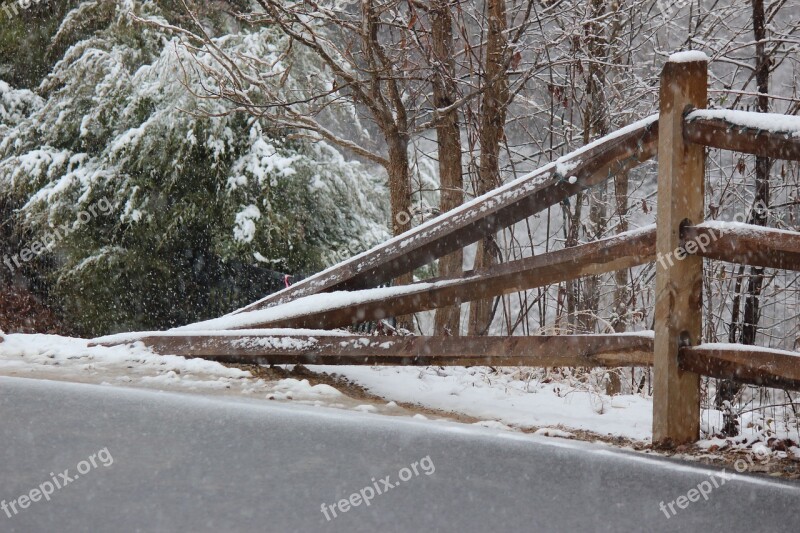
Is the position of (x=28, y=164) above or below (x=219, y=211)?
above

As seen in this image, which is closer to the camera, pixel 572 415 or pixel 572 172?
pixel 572 172

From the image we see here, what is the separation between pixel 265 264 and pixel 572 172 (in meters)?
8.02

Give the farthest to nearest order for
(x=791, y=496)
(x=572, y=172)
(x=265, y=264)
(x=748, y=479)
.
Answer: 1. (x=265, y=264)
2. (x=572, y=172)
3. (x=748, y=479)
4. (x=791, y=496)

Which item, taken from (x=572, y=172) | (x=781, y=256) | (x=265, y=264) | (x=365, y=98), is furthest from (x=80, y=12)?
(x=781, y=256)

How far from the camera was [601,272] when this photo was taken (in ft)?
10.9

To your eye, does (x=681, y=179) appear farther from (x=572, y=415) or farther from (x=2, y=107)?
(x=2, y=107)

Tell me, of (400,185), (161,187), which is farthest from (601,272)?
(161,187)

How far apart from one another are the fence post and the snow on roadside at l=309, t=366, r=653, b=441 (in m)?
0.37

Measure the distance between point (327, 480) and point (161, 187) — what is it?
961 centimetres

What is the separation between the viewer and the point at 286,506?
2.04 meters

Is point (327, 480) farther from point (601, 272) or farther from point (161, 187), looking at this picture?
point (161, 187)

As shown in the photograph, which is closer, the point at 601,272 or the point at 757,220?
the point at 601,272

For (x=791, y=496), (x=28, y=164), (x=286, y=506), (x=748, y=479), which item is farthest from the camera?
(x=28, y=164)

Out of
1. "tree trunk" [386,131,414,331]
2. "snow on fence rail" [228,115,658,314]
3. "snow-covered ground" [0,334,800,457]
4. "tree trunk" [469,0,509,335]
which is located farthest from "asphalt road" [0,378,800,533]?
"tree trunk" [386,131,414,331]
